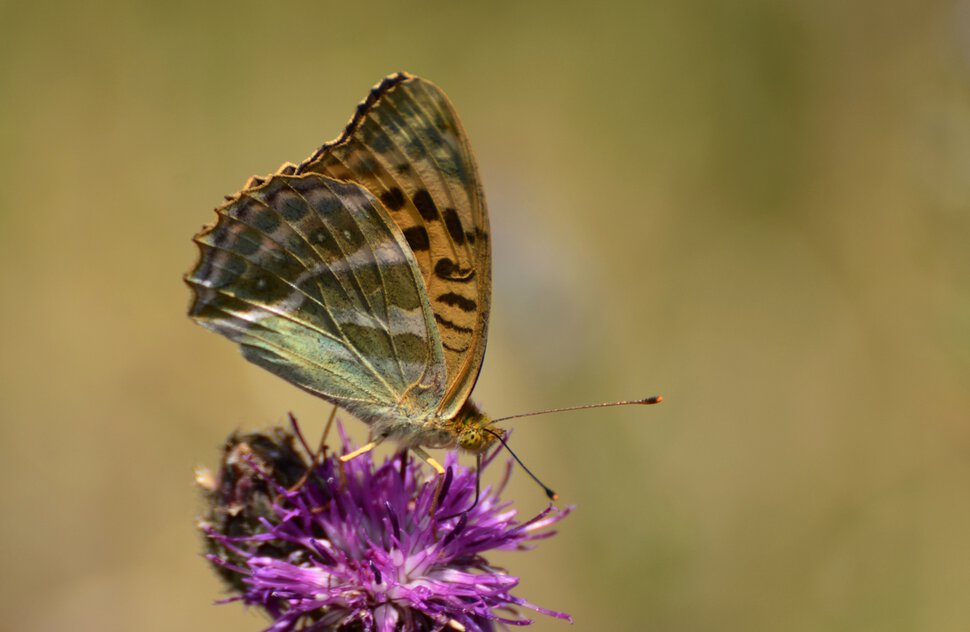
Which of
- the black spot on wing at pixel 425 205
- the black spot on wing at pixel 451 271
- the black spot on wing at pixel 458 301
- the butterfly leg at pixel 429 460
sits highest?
the black spot on wing at pixel 425 205

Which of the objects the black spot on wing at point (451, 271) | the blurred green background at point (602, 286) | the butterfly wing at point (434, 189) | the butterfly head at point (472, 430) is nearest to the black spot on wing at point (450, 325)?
the butterfly wing at point (434, 189)

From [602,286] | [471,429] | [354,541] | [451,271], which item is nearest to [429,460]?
[471,429]

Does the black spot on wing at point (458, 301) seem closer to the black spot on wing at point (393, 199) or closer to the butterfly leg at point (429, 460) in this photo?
the black spot on wing at point (393, 199)

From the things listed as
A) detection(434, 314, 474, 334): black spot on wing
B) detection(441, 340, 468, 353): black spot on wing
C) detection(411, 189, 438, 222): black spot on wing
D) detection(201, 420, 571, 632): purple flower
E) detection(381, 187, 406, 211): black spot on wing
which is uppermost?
detection(381, 187, 406, 211): black spot on wing

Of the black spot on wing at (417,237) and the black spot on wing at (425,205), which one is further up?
the black spot on wing at (425,205)

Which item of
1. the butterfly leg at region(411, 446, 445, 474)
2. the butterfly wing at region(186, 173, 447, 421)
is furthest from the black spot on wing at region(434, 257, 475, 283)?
the butterfly leg at region(411, 446, 445, 474)

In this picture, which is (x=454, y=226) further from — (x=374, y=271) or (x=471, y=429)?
(x=471, y=429)

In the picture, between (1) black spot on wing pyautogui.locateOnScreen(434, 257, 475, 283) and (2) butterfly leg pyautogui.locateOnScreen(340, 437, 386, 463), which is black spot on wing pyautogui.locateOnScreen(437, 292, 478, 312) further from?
(2) butterfly leg pyautogui.locateOnScreen(340, 437, 386, 463)
